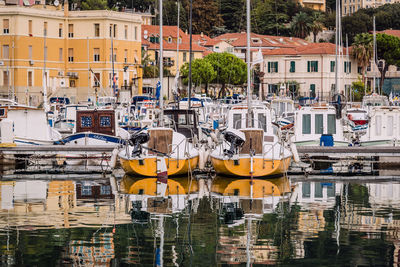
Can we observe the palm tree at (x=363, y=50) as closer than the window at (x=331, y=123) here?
No

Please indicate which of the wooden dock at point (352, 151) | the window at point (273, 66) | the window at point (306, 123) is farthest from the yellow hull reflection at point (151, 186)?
the window at point (273, 66)

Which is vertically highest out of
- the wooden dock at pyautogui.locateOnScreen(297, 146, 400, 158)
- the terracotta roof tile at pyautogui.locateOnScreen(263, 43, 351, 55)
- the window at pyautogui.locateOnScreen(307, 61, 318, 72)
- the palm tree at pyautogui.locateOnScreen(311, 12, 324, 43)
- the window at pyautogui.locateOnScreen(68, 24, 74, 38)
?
the palm tree at pyautogui.locateOnScreen(311, 12, 324, 43)

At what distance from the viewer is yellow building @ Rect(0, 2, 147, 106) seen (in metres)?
83.4

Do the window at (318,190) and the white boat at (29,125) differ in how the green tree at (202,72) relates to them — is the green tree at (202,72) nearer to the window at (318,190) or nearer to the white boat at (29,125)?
the white boat at (29,125)

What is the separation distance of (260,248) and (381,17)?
114401 mm

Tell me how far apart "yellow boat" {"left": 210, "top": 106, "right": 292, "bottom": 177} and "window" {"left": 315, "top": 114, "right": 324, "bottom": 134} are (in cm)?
662

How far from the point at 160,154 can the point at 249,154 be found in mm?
2854

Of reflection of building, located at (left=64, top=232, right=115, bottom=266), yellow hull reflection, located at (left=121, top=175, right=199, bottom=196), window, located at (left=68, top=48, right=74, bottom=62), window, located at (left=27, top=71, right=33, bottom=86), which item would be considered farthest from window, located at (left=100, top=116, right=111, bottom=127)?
window, located at (left=68, top=48, right=74, bottom=62)

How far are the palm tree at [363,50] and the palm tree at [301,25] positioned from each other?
81.1 ft

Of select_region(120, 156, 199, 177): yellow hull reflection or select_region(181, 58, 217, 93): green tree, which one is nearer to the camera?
select_region(120, 156, 199, 177): yellow hull reflection

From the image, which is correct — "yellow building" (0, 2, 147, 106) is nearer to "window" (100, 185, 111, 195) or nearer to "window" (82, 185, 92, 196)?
"window" (100, 185, 111, 195)

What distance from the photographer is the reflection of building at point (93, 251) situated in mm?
18045

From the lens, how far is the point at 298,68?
98250 mm

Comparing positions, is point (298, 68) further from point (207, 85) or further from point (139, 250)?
point (139, 250)
